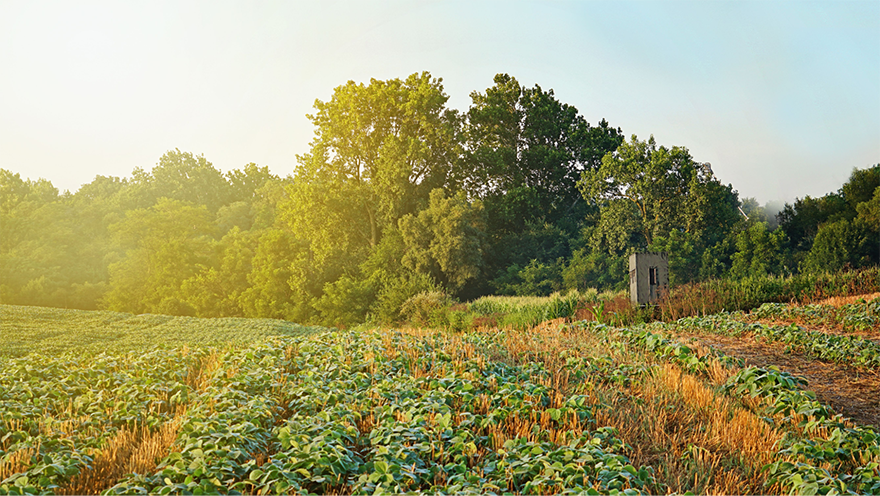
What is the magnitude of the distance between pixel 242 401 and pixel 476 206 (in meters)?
18.3

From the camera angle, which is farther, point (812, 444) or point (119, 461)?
point (812, 444)

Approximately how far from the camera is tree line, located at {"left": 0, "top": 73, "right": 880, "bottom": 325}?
21.0 metres

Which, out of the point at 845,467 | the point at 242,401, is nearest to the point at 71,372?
the point at 242,401

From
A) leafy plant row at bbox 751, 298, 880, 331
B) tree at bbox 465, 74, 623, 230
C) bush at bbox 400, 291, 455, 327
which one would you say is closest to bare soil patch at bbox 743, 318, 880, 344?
leafy plant row at bbox 751, 298, 880, 331

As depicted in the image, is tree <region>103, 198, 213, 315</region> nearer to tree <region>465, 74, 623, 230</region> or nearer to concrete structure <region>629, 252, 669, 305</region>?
tree <region>465, 74, 623, 230</region>

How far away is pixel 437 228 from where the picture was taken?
2050cm

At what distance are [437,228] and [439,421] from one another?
17.0 meters

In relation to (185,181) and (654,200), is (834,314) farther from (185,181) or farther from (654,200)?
(185,181)

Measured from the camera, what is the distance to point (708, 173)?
2336 cm

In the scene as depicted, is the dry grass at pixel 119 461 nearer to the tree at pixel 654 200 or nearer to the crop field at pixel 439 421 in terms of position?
the crop field at pixel 439 421

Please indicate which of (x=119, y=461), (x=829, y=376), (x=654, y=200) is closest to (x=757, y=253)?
(x=654, y=200)

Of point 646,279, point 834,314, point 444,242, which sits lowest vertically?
point 834,314

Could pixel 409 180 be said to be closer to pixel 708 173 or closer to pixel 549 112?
pixel 549 112

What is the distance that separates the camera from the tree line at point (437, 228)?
20969mm
